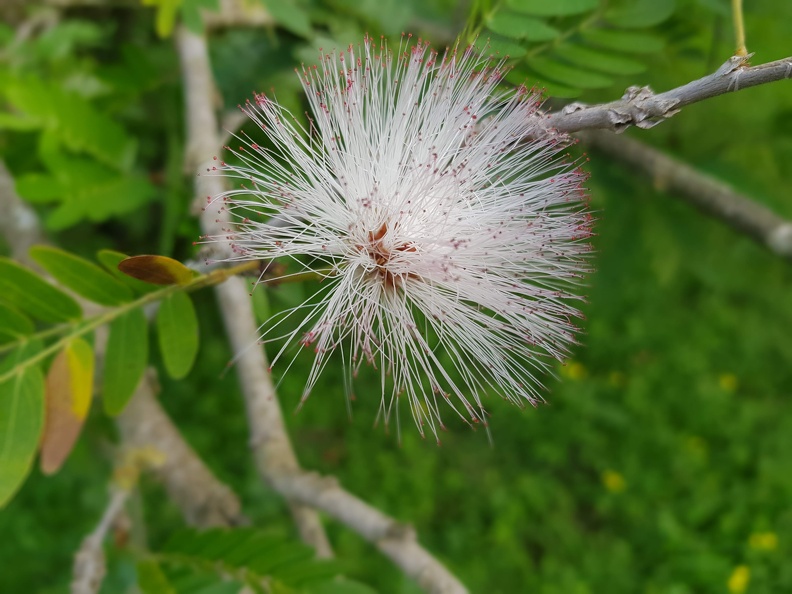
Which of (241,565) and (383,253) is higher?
(383,253)

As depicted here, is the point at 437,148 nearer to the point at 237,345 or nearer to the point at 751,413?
the point at 237,345

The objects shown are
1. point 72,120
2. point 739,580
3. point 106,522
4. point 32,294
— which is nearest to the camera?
point 32,294

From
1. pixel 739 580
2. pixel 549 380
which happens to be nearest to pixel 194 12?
pixel 549 380

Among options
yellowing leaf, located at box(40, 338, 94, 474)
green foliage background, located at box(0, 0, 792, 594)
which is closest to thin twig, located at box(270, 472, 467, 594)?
green foliage background, located at box(0, 0, 792, 594)

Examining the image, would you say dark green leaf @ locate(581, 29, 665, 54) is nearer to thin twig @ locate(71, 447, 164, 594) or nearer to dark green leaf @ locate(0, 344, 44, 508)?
dark green leaf @ locate(0, 344, 44, 508)

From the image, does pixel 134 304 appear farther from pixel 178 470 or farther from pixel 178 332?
pixel 178 470

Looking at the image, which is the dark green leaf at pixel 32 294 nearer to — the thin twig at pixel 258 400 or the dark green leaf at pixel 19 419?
the dark green leaf at pixel 19 419
